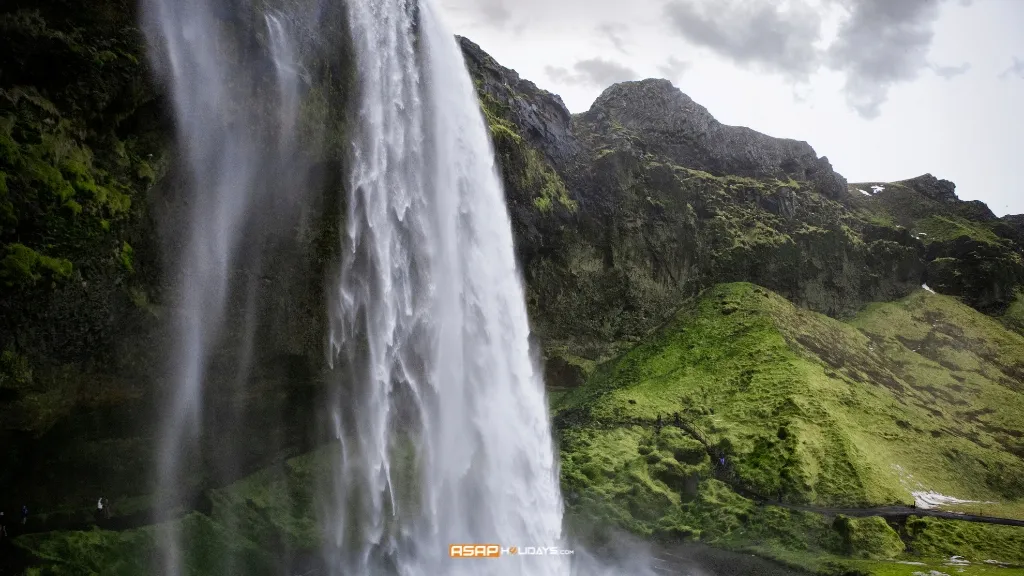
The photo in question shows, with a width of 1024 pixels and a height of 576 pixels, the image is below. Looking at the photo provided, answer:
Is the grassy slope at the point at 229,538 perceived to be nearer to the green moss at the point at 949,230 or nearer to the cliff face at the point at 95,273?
the cliff face at the point at 95,273

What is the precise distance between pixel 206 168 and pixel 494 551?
24182 millimetres

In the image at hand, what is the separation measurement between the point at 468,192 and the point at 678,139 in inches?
1696

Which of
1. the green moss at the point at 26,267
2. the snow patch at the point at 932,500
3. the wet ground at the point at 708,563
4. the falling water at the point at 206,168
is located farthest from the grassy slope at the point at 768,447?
the green moss at the point at 26,267

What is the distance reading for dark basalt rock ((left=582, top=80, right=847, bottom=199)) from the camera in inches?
3100

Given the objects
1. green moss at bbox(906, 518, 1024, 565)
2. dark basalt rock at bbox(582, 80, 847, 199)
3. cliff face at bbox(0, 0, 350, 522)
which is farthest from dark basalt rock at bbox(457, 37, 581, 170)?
green moss at bbox(906, 518, 1024, 565)

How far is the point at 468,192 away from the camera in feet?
145

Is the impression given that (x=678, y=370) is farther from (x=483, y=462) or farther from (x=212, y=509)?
(x=212, y=509)

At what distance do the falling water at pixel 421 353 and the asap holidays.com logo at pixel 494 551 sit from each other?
0.45m

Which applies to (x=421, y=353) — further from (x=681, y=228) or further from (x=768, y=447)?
(x=681, y=228)

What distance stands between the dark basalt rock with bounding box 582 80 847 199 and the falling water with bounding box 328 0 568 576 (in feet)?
131

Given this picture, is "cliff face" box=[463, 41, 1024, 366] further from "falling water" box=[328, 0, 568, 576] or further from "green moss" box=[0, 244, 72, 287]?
"green moss" box=[0, 244, 72, 287]

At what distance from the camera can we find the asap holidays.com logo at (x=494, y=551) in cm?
3559

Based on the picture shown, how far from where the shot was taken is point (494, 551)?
35.8m

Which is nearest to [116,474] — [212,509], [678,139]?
[212,509]
